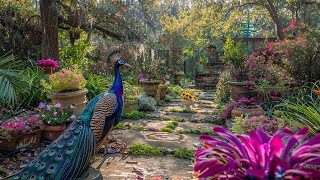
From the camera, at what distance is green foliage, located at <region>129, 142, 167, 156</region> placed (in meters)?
3.45

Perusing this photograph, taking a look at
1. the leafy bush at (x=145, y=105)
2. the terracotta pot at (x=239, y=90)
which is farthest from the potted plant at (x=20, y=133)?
the terracotta pot at (x=239, y=90)

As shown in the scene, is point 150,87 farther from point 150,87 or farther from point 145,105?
point 145,105

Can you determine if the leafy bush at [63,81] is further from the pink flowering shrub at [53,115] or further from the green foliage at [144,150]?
the green foliage at [144,150]

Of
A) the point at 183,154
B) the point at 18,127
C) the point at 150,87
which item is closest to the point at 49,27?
the point at 150,87

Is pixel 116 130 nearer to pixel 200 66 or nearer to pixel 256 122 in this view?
pixel 256 122

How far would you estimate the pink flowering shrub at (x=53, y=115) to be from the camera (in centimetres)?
385

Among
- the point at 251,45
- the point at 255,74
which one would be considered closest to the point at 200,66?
the point at 251,45

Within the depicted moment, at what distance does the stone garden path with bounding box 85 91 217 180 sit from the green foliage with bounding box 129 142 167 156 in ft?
0.27

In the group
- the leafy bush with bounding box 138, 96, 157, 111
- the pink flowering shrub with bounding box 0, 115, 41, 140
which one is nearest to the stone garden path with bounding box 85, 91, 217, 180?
the leafy bush with bounding box 138, 96, 157, 111

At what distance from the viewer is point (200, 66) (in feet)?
47.1

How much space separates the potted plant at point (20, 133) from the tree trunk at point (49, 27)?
273 cm

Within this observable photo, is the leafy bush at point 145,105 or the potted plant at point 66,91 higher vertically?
the potted plant at point 66,91

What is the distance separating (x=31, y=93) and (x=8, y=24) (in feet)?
16.0

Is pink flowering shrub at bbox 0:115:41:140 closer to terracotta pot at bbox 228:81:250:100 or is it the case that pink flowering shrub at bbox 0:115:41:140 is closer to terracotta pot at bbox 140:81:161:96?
terracotta pot at bbox 228:81:250:100
